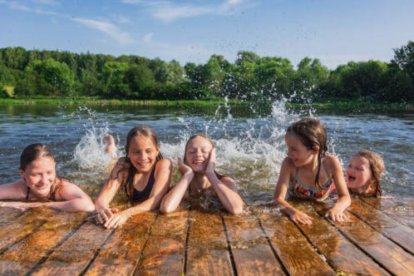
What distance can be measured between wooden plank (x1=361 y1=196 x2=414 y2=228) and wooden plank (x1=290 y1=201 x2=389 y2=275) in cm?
80

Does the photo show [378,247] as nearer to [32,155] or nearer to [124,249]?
[124,249]

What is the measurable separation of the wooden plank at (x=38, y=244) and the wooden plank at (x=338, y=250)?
1990 mm

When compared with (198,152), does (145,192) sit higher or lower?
lower

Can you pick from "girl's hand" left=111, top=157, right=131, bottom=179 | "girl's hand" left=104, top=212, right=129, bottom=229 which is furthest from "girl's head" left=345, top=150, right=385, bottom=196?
"girl's hand" left=104, top=212, right=129, bottom=229

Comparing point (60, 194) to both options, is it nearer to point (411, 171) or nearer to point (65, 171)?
point (65, 171)

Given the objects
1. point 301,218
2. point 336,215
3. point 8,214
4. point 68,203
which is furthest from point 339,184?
point 8,214

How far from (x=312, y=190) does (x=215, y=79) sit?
62972 mm

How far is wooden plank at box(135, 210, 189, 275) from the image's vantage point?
259cm

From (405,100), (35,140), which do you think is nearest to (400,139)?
(35,140)

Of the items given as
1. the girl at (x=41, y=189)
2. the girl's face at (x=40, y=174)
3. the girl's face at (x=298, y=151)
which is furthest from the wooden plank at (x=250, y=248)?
the girl's face at (x=40, y=174)

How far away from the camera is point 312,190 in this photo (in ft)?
14.7

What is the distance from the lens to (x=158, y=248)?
298 cm

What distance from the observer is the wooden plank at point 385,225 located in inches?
125

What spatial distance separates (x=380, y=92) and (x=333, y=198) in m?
50.4
